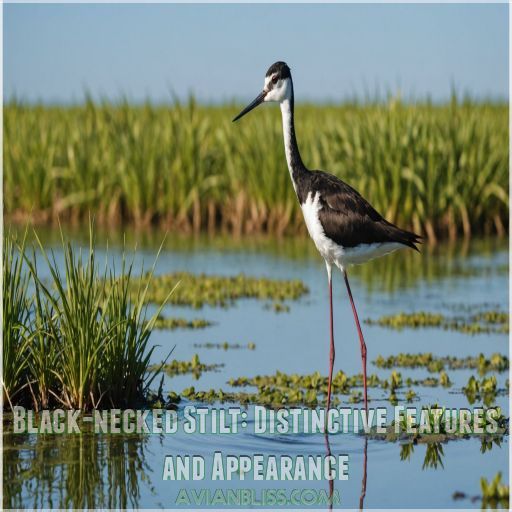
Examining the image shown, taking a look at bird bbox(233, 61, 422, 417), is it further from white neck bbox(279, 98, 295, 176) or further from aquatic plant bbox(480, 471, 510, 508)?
aquatic plant bbox(480, 471, 510, 508)

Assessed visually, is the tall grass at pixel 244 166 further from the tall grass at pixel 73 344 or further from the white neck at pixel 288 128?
the tall grass at pixel 73 344

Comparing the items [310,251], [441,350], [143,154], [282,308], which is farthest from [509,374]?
[143,154]

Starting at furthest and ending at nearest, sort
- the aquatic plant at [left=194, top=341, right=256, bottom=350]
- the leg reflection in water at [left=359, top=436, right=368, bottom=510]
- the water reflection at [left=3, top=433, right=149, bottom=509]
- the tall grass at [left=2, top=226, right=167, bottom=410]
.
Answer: the aquatic plant at [left=194, top=341, right=256, bottom=350] < the tall grass at [left=2, top=226, right=167, bottom=410] < the leg reflection in water at [left=359, top=436, right=368, bottom=510] < the water reflection at [left=3, top=433, right=149, bottom=509]

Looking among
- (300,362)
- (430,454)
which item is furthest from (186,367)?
(430,454)

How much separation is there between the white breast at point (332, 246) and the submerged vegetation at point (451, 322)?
3.50 meters

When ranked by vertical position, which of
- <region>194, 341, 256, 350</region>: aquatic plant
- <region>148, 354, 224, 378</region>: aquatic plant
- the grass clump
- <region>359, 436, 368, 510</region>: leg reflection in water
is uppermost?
the grass clump

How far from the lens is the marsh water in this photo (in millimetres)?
7160

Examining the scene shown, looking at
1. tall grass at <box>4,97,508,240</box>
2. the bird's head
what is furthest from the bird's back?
tall grass at <box>4,97,508,240</box>

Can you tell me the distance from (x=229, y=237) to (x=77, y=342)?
13393 millimetres

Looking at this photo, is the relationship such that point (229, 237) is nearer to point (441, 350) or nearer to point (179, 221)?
point (179, 221)

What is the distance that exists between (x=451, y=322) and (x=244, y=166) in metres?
9.47

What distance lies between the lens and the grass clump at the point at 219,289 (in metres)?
14.9

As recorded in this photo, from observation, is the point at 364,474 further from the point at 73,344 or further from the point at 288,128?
the point at 288,128

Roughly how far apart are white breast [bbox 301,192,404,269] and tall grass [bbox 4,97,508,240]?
10.1m
